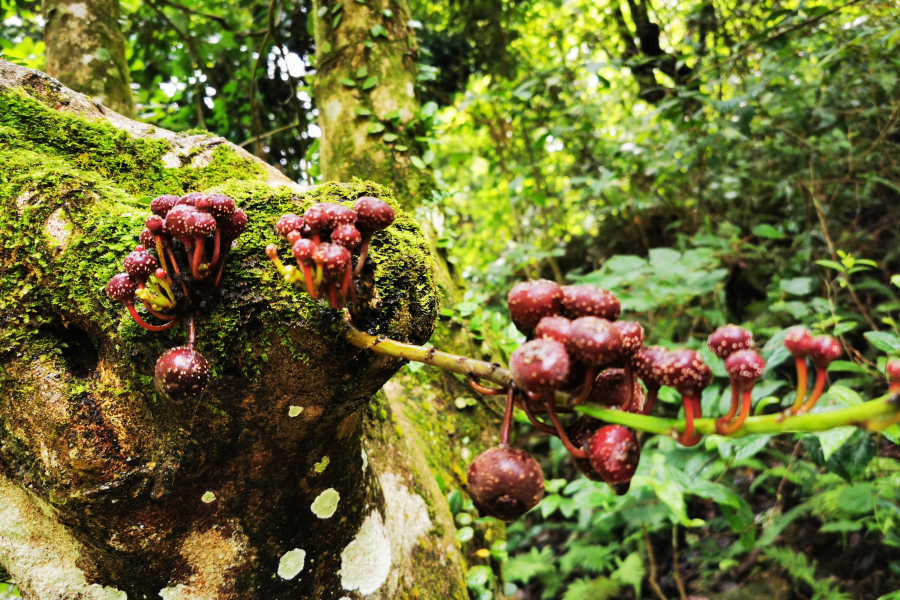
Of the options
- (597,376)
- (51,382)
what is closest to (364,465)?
(51,382)

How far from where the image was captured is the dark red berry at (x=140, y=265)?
0.99 meters

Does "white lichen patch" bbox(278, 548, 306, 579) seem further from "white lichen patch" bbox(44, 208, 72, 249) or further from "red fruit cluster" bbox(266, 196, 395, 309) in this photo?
"white lichen patch" bbox(44, 208, 72, 249)

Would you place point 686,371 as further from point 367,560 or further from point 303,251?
point 367,560

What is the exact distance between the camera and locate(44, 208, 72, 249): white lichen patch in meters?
1.28

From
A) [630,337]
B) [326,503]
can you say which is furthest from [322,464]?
[630,337]

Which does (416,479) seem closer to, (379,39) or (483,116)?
(379,39)

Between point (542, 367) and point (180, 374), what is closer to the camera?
point (542, 367)

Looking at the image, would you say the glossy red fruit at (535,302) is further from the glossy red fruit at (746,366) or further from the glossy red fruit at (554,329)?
the glossy red fruit at (746,366)

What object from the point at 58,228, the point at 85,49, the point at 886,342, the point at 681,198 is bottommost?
the point at 886,342

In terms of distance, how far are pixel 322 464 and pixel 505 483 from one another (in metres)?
0.70

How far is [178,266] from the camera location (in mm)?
1048

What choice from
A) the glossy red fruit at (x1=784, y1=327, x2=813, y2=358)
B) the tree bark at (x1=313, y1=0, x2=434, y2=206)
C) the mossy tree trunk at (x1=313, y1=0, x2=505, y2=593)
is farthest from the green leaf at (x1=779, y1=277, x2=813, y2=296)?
the glossy red fruit at (x1=784, y1=327, x2=813, y2=358)

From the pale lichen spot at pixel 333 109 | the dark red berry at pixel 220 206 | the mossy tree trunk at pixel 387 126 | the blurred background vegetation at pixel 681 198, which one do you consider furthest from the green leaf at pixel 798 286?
the dark red berry at pixel 220 206

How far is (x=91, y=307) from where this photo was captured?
121 cm
